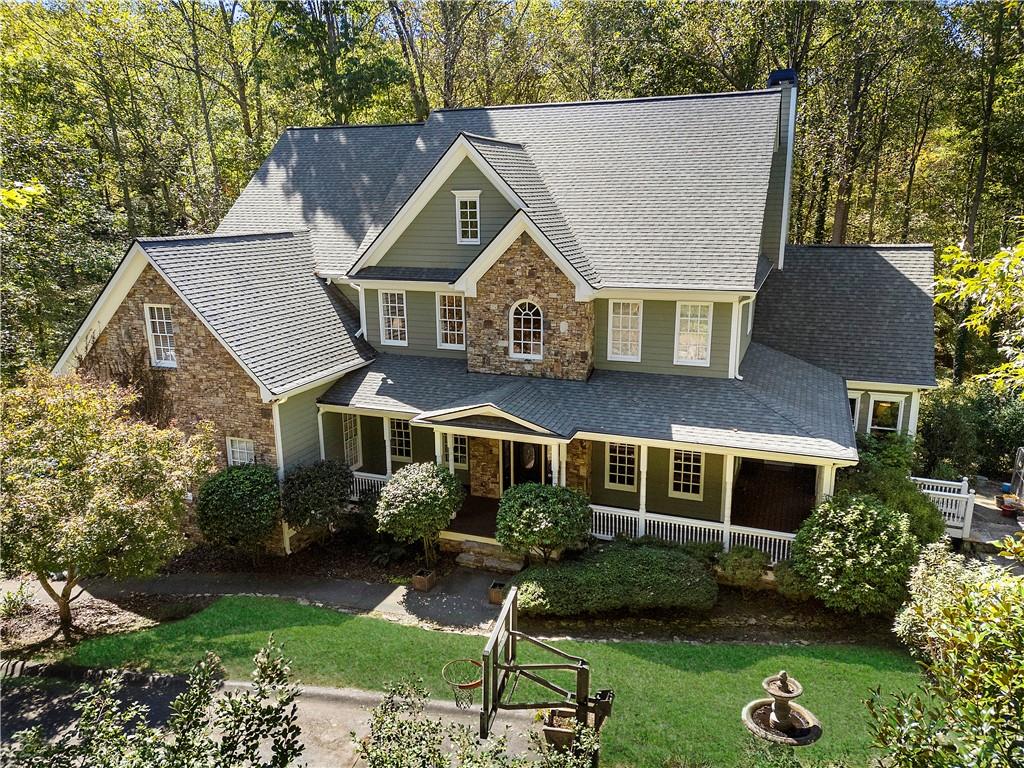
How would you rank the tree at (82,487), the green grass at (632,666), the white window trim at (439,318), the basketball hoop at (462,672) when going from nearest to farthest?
→ the green grass at (632,666)
the basketball hoop at (462,672)
the tree at (82,487)
the white window trim at (439,318)

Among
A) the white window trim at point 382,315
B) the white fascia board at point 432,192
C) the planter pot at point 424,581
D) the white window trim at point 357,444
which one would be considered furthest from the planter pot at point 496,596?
the white fascia board at point 432,192

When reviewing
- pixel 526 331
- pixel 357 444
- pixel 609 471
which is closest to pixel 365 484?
pixel 357 444

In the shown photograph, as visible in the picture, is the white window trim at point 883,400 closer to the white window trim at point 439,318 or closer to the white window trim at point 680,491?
the white window trim at point 680,491

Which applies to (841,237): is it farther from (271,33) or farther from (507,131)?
(271,33)

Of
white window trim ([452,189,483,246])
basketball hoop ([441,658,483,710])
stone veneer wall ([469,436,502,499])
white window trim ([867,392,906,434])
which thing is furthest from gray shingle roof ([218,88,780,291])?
basketball hoop ([441,658,483,710])

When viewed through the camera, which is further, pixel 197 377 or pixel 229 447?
pixel 229 447

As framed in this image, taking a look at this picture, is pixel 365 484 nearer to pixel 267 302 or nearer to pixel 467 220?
pixel 267 302
